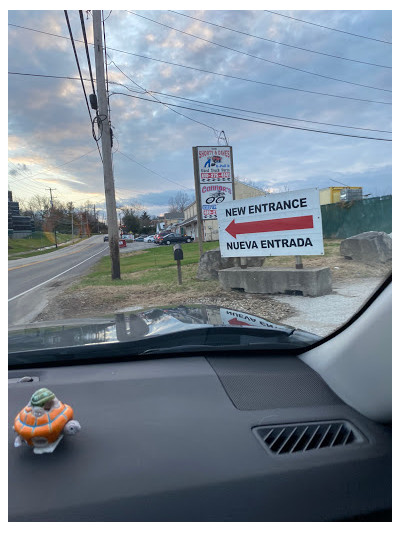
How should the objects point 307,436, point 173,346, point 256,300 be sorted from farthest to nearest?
point 256,300 < point 173,346 < point 307,436

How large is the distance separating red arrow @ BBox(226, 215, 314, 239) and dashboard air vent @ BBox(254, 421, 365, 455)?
22.3 feet

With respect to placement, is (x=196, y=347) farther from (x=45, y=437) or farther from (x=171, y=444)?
(x=45, y=437)

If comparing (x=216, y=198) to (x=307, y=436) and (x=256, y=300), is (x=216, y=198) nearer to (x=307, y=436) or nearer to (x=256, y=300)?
(x=256, y=300)

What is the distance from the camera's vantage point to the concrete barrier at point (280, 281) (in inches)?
320

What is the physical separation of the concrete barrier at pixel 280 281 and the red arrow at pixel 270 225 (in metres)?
0.96

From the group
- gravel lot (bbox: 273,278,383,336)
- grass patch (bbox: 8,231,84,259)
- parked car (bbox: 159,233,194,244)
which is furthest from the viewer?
parked car (bbox: 159,233,194,244)

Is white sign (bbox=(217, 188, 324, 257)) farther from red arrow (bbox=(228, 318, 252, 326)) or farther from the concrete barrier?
red arrow (bbox=(228, 318, 252, 326))

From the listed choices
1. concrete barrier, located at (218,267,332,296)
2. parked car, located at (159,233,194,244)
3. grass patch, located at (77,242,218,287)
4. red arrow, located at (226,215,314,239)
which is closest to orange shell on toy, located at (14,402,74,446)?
concrete barrier, located at (218,267,332,296)

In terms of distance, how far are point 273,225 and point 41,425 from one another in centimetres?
789

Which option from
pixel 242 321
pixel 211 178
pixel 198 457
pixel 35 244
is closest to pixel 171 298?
pixel 211 178

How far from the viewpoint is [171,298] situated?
920 centimetres

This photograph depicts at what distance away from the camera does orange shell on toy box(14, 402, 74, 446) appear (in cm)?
146

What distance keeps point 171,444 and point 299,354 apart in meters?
1.17

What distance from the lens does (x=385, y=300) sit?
64.3 inches
